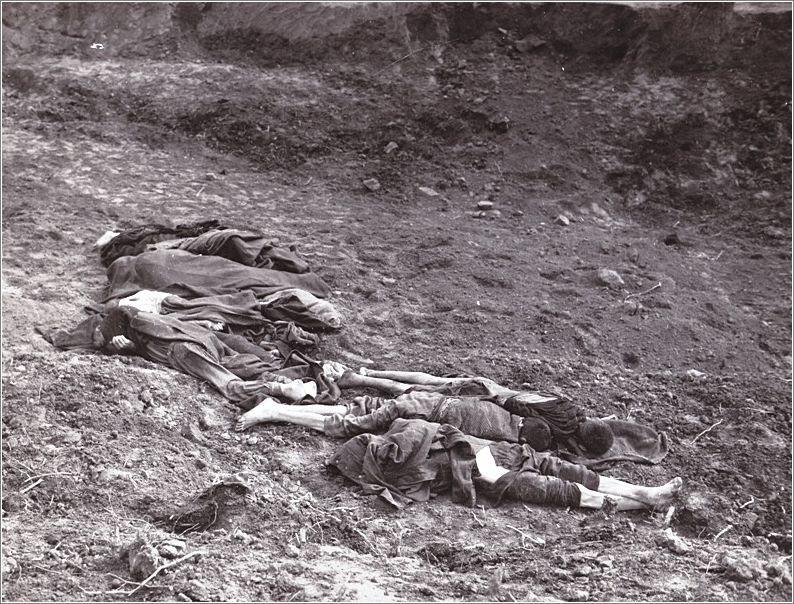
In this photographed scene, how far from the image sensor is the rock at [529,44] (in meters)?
9.21

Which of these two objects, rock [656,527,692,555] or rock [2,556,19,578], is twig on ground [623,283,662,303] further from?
rock [2,556,19,578]

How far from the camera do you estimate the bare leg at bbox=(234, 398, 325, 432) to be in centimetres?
506

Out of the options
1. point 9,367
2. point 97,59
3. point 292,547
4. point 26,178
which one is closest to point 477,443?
point 292,547

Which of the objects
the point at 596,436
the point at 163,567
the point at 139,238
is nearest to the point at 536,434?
the point at 596,436

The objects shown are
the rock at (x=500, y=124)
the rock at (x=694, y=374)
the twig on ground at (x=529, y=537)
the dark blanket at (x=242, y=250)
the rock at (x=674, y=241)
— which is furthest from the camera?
the rock at (x=500, y=124)

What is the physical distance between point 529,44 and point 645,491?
5957 millimetres

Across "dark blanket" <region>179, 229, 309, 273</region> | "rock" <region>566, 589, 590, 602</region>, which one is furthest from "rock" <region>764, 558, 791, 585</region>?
"dark blanket" <region>179, 229, 309, 273</region>

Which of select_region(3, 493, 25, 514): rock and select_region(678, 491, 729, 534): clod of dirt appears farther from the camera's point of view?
select_region(678, 491, 729, 534): clod of dirt

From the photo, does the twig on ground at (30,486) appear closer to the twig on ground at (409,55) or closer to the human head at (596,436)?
the human head at (596,436)

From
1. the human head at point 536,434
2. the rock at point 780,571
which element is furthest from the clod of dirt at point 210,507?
the rock at point 780,571

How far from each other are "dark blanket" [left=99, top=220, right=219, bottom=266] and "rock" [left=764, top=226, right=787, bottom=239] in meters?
4.76

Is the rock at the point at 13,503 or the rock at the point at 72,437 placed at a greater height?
the rock at the point at 72,437

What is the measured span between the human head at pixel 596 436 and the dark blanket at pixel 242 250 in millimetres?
2757

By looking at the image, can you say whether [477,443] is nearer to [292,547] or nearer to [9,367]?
[292,547]
